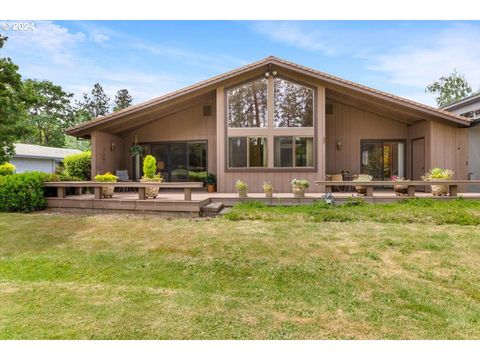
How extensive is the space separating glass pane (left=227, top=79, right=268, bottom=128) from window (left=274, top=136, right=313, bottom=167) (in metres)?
0.97

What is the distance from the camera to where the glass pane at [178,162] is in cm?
1432

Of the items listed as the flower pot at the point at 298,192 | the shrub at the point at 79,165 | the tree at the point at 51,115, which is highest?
the tree at the point at 51,115

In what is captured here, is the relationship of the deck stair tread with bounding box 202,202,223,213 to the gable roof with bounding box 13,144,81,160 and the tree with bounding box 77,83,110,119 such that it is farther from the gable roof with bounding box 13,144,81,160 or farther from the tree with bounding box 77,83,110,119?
the tree with bounding box 77,83,110,119

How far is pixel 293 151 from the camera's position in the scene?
38.9 feet

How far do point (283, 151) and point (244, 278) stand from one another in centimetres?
785

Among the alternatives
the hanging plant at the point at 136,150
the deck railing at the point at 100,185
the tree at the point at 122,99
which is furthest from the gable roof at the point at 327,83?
the tree at the point at 122,99

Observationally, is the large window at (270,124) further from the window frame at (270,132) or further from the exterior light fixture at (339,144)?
the exterior light fixture at (339,144)

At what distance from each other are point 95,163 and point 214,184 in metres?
4.60

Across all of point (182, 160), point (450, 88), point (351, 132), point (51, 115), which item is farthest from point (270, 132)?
point (450, 88)

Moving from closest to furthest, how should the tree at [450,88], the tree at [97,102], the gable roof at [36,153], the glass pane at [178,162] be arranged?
the glass pane at [178,162] < the gable roof at [36,153] < the tree at [450,88] < the tree at [97,102]

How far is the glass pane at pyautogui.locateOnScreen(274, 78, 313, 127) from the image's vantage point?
468 inches

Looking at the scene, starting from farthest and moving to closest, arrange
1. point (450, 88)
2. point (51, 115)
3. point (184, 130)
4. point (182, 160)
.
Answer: point (450, 88), point (51, 115), point (182, 160), point (184, 130)

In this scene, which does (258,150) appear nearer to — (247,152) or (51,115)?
(247,152)

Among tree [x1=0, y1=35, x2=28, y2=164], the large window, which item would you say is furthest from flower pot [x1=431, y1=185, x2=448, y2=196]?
tree [x1=0, y1=35, x2=28, y2=164]
